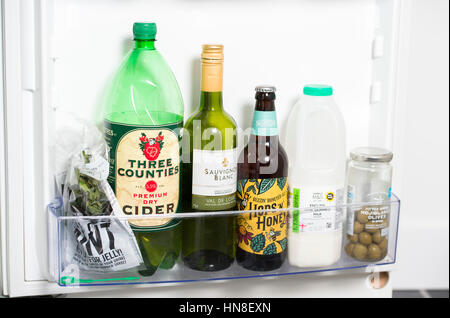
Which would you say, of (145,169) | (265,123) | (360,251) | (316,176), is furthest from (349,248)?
(145,169)

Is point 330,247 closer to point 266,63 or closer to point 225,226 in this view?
point 225,226

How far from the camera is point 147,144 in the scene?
86 cm

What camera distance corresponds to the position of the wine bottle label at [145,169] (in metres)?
0.86

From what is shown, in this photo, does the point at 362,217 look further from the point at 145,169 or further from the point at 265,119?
the point at 145,169

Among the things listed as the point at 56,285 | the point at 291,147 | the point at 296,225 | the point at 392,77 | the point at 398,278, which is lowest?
the point at 398,278

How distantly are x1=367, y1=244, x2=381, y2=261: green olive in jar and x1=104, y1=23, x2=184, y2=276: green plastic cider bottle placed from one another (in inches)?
13.3

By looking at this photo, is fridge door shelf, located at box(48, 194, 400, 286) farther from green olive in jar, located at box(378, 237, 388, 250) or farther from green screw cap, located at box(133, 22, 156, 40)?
green screw cap, located at box(133, 22, 156, 40)

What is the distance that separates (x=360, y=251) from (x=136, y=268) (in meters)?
0.39

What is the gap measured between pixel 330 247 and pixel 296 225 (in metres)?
0.08

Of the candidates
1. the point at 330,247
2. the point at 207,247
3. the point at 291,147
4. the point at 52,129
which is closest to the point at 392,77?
the point at 291,147

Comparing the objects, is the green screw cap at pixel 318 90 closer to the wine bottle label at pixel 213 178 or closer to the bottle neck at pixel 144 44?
the wine bottle label at pixel 213 178

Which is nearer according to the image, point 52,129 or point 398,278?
point 52,129

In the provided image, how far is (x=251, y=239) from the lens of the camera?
915 millimetres

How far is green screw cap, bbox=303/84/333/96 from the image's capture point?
928mm
